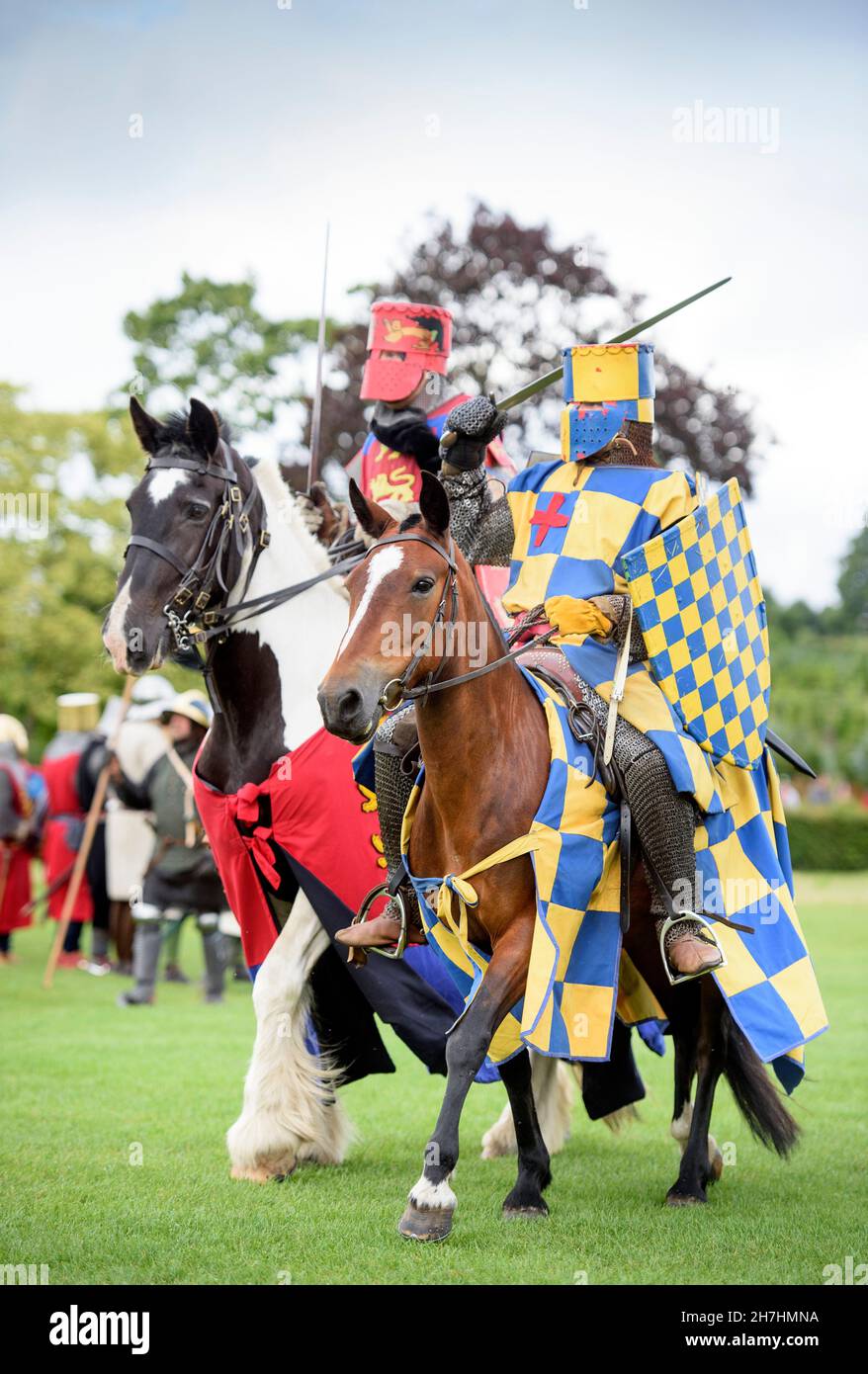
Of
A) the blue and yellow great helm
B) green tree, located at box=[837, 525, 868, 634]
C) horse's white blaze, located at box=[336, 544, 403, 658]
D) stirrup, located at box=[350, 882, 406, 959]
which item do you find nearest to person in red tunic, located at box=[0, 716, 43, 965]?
stirrup, located at box=[350, 882, 406, 959]

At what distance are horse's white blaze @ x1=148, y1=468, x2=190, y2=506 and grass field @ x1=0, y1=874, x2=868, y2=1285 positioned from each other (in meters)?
2.80

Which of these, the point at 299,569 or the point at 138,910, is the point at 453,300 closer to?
the point at 138,910

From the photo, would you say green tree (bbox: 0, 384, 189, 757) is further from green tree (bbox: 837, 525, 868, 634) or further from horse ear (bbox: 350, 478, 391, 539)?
green tree (bbox: 837, 525, 868, 634)

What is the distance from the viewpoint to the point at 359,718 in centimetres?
452

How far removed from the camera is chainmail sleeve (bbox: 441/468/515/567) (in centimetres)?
601

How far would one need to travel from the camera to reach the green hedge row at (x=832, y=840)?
3100 cm

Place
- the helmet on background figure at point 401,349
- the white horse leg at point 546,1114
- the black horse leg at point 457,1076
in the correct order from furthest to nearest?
the helmet on background figure at point 401,349
the white horse leg at point 546,1114
the black horse leg at point 457,1076

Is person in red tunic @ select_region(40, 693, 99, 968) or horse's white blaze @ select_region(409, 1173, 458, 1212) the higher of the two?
person in red tunic @ select_region(40, 693, 99, 968)

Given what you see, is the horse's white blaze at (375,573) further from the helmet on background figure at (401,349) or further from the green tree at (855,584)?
the green tree at (855,584)

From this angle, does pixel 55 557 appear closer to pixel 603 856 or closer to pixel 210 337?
pixel 210 337

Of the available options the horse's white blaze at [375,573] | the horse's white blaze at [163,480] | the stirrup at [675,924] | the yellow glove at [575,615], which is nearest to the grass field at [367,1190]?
the stirrup at [675,924]

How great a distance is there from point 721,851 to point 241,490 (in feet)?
8.32

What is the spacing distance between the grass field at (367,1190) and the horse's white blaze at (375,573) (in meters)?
2.04
